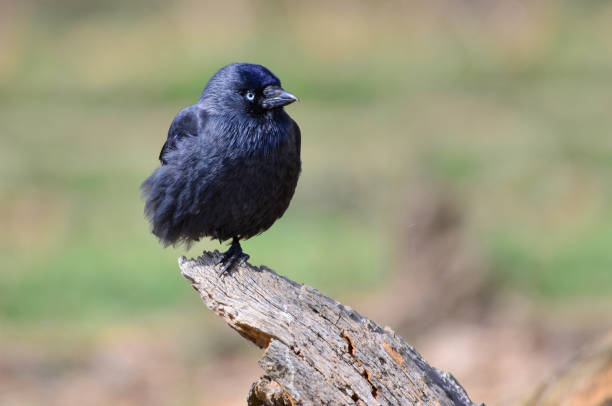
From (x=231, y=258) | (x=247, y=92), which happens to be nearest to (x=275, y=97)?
(x=247, y=92)

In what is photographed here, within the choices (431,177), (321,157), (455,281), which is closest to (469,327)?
(455,281)

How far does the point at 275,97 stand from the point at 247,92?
175 mm

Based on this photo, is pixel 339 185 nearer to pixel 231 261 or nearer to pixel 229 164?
pixel 229 164

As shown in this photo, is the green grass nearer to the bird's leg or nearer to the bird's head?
the bird's head

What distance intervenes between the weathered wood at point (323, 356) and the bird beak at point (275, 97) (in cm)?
124

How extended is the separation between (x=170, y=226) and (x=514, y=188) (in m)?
7.79

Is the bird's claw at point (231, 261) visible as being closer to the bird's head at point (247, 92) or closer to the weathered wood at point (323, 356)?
the weathered wood at point (323, 356)

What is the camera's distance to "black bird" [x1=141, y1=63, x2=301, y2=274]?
5773 millimetres

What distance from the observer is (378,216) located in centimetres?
1279

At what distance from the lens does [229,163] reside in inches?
227

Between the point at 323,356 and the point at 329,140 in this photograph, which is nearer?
the point at 323,356

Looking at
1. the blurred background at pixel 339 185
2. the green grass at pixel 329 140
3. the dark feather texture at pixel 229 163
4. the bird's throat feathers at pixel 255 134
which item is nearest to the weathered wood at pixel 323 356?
the dark feather texture at pixel 229 163

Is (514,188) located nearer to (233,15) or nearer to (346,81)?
(346,81)

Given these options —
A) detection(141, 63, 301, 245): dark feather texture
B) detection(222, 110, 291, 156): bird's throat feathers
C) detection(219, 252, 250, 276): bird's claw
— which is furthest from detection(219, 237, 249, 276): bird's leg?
detection(222, 110, 291, 156): bird's throat feathers
